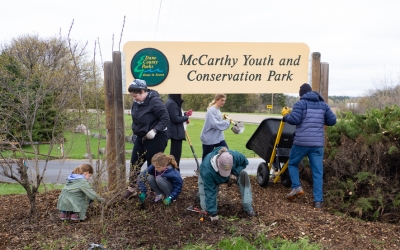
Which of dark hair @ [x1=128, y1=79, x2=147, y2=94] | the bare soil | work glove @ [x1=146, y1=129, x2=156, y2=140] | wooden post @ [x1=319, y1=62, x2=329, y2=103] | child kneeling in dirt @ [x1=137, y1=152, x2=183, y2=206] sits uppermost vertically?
wooden post @ [x1=319, y1=62, x2=329, y2=103]

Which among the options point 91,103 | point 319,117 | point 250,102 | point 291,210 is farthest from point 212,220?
point 250,102

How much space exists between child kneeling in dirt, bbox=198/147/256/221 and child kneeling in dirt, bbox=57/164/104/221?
1.27 meters

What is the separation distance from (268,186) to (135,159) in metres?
2.42

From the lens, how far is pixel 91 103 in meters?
5.96

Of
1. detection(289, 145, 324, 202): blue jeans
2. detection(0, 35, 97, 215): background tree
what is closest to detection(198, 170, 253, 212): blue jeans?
detection(289, 145, 324, 202): blue jeans

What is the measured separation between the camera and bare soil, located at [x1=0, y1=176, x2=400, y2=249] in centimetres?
427

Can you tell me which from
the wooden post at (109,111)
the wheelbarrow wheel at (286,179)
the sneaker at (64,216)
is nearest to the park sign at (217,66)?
the wooden post at (109,111)

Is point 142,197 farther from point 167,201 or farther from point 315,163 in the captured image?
point 315,163

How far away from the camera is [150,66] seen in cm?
619

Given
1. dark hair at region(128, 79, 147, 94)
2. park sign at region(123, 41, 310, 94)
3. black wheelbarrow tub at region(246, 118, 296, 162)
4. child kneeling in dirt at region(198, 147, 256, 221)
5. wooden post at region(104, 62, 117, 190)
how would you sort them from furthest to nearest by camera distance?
black wheelbarrow tub at region(246, 118, 296, 162) < park sign at region(123, 41, 310, 94) < wooden post at region(104, 62, 117, 190) < dark hair at region(128, 79, 147, 94) < child kneeling in dirt at region(198, 147, 256, 221)

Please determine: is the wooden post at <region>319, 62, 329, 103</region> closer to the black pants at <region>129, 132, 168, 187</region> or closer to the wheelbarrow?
the wheelbarrow

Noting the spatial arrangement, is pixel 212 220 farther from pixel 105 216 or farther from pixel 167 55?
pixel 167 55

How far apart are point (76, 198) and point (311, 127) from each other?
3.36 metres

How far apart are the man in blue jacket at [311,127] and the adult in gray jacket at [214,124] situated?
1144 millimetres
